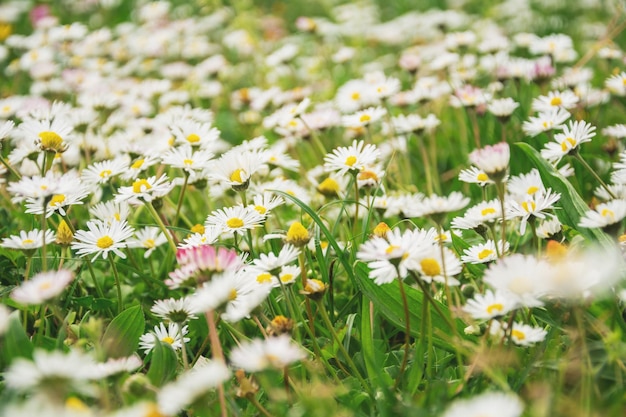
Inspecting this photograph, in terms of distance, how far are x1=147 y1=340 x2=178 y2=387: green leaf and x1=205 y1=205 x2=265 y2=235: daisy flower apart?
239 millimetres

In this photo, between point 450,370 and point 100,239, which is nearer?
point 450,370

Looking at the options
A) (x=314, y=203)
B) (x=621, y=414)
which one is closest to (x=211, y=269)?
(x=621, y=414)

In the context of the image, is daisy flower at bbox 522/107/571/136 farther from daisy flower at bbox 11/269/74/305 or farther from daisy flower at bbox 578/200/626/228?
daisy flower at bbox 11/269/74/305

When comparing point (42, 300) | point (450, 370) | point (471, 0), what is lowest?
point (471, 0)

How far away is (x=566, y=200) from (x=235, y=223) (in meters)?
0.58

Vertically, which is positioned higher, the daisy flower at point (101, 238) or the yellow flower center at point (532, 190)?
the daisy flower at point (101, 238)

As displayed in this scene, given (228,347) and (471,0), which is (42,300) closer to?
(228,347)

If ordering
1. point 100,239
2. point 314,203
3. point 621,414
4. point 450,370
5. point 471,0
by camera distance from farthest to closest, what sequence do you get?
point 471,0, point 314,203, point 100,239, point 450,370, point 621,414

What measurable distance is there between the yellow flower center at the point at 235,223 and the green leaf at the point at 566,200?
20.0 inches

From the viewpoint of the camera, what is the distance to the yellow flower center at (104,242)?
118cm

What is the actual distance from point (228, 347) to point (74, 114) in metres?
0.89

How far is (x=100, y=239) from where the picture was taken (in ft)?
3.91

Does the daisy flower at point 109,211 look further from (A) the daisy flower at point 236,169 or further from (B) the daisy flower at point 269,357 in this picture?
(B) the daisy flower at point 269,357

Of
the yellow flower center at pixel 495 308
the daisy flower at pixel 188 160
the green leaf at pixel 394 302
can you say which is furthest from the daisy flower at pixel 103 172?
the yellow flower center at pixel 495 308
